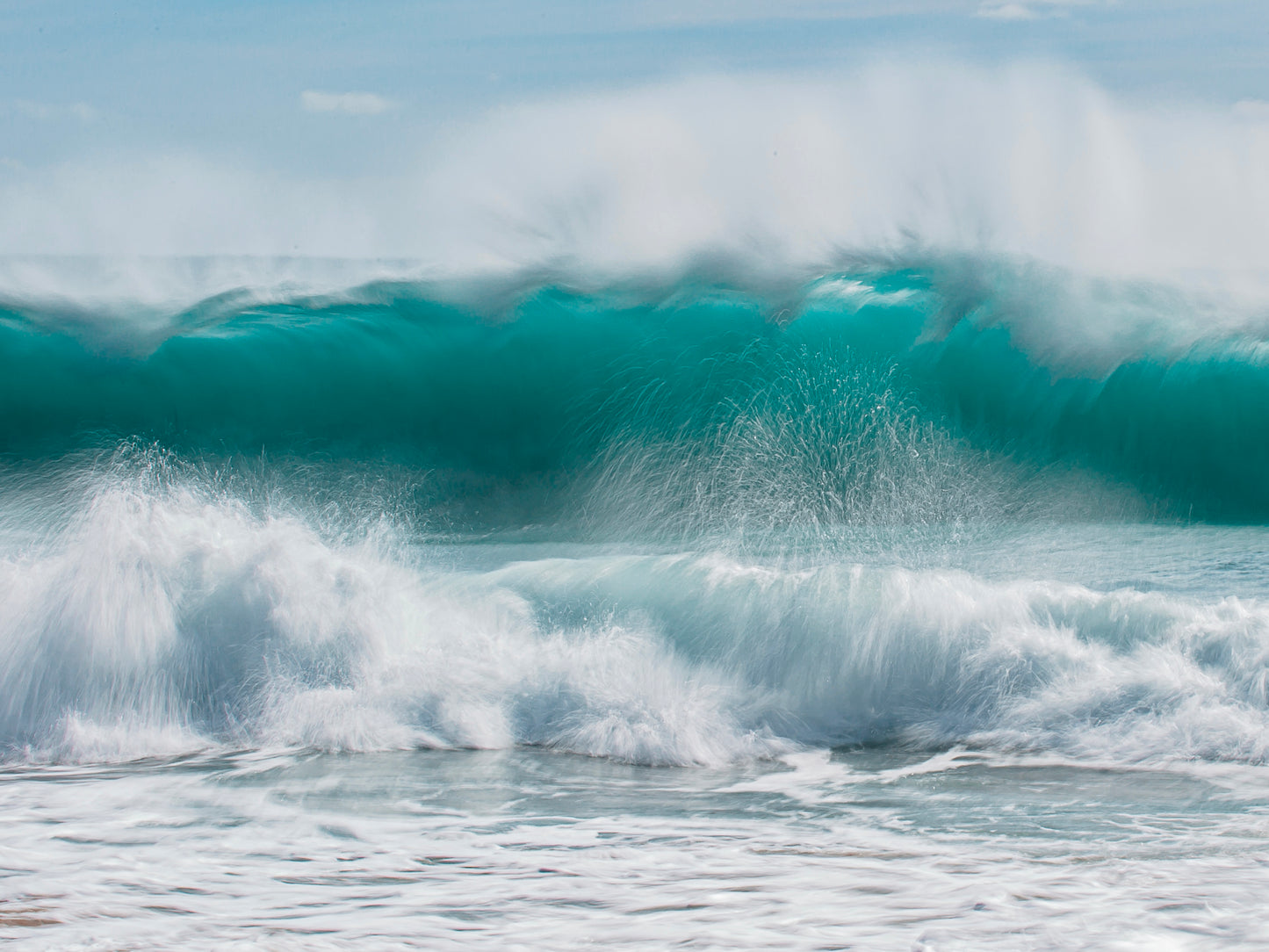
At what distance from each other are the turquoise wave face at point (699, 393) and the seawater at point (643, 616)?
0.13 feet

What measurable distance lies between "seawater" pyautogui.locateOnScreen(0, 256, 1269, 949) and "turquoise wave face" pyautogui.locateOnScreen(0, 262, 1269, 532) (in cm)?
4

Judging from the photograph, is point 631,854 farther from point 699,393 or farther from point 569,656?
point 699,393

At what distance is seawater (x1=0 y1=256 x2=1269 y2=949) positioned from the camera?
2891 mm

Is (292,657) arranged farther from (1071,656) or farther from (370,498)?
(370,498)

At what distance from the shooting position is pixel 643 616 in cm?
528

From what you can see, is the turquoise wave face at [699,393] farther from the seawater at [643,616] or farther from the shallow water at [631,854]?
the shallow water at [631,854]

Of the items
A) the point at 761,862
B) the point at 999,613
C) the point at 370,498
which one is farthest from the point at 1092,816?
the point at 370,498

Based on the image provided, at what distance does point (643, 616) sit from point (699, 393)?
3.85m

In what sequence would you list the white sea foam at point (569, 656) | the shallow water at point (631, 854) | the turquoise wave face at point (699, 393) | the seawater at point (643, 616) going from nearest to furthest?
the shallow water at point (631, 854), the seawater at point (643, 616), the white sea foam at point (569, 656), the turquoise wave face at point (699, 393)

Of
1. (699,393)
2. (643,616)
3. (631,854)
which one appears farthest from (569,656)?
(699,393)

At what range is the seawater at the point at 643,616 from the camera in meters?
2.89

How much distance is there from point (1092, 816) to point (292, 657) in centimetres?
352

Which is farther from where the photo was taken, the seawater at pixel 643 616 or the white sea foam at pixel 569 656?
the white sea foam at pixel 569 656

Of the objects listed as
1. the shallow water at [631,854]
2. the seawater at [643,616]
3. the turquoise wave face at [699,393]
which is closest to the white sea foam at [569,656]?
the seawater at [643,616]
